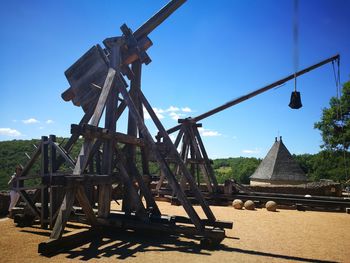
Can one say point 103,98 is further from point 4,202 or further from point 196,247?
point 4,202

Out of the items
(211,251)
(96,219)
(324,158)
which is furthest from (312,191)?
(324,158)

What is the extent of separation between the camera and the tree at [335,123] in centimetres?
2515

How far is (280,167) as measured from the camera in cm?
2114

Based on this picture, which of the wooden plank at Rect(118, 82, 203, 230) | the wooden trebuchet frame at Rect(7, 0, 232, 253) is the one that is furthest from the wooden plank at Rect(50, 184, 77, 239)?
the wooden plank at Rect(118, 82, 203, 230)

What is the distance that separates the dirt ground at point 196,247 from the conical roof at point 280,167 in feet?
44.5

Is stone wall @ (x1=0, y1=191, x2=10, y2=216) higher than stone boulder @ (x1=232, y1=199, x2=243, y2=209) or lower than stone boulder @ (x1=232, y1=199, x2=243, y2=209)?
lower

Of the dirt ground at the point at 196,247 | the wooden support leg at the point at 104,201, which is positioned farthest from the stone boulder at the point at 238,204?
the wooden support leg at the point at 104,201

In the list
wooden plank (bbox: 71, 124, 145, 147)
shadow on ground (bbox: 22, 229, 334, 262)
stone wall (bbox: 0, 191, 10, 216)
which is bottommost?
shadow on ground (bbox: 22, 229, 334, 262)

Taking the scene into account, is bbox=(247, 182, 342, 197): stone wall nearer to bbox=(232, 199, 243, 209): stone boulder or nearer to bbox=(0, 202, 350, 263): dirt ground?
bbox=(232, 199, 243, 209): stone boulder

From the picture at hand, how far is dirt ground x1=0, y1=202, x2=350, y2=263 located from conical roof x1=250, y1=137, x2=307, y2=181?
13.6m

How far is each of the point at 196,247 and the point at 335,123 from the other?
25751 millimetres

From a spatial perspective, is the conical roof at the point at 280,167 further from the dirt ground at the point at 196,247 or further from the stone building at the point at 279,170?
the dirt ground at the point at 196,247

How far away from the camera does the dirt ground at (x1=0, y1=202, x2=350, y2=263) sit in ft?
15.3

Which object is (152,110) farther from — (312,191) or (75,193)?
(312,191)
